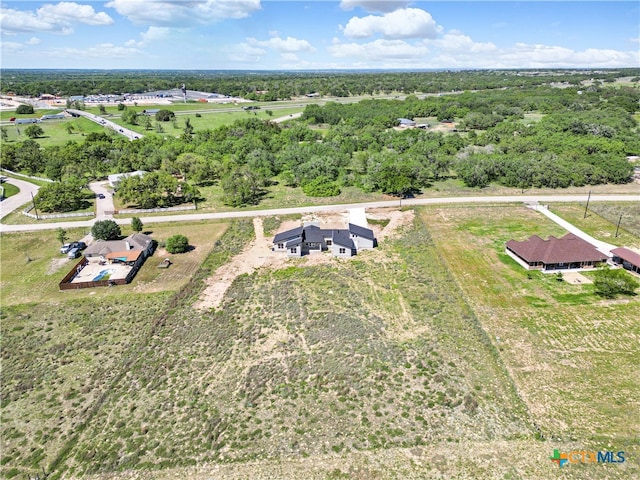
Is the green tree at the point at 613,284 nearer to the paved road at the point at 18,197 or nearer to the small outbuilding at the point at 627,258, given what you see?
the small outbuilding at the point at 627,258

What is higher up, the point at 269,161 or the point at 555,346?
the point at 269,161

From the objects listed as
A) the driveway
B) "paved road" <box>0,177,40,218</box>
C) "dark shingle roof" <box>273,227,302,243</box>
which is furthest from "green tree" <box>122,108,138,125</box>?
"dark shingle roof" <box>273,227,302,243</box>

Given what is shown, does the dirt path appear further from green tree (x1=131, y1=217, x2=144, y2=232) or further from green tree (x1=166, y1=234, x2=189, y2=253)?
green tree (x1=131, y1=217, x2=144, y2=232)

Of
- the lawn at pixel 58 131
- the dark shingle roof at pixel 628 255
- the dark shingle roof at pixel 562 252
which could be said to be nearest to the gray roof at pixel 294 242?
the dark shingle roof at pixel 562 252

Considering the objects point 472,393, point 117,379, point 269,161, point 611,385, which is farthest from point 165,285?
point 269,161

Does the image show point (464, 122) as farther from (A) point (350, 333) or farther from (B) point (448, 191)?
(A) point (350, 333)

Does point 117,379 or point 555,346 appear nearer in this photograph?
point 117,379

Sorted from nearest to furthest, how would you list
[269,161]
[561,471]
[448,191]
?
[561,471]
[448,191]
[269,161]
